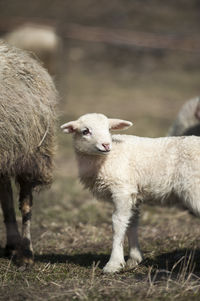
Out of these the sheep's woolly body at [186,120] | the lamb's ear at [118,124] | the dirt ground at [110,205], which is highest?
the lamb's ear at [118,124]

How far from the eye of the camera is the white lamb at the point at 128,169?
378 centimetres

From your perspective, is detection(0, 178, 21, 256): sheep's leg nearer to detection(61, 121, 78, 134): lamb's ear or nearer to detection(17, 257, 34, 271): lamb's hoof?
detection(17, 257, 34, 271): lamb's hoof

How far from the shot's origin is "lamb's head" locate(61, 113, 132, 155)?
3.80m

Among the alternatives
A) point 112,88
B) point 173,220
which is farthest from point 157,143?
point 112,88

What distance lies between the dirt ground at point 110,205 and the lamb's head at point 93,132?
1.98 feet

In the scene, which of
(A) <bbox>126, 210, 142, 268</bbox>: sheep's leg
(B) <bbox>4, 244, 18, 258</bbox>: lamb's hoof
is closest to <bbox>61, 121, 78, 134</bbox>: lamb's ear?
(A) <bbox>126, 210, 142, 268</bbox>: sheep's leg

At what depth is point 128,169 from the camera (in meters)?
3.97

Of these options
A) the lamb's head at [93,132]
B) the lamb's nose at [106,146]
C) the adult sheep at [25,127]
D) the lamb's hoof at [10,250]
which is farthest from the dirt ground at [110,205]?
the lamb's nose at [106,146]

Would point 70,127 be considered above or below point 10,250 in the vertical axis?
above

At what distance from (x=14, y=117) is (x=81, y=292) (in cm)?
149

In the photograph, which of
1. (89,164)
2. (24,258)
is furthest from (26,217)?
(89,164)

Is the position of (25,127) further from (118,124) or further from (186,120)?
(186,120)

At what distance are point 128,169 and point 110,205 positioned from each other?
2.86m

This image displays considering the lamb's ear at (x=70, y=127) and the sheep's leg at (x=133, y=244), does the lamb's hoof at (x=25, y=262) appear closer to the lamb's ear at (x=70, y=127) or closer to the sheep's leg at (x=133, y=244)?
the sheep's leg at (x=133, y=244)
